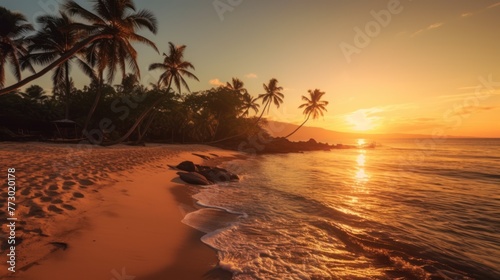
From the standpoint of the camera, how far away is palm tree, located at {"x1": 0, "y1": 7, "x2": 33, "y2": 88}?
20281 mm

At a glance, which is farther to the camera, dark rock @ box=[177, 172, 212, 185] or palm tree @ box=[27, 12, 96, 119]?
palm tree @ box=[27, 12, 96, 119]

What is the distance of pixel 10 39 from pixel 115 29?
51.6 feet

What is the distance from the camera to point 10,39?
839 inches

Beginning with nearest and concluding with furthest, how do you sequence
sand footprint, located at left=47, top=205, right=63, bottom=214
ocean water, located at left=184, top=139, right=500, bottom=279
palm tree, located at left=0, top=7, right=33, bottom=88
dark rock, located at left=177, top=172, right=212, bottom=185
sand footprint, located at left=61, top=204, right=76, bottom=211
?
ocean water, located at left=184, top=139, right=500, bottom=279 < sand footprint, located at left=47, top=205, right=63, bottom=214 < sand footprint, located at left=61, top=204, right=76, bottom=211 < dark rock, located at left=177, top=172, right=212, bottom=185 < palm tree, located at left=0, top=7, right=33, bottom=88

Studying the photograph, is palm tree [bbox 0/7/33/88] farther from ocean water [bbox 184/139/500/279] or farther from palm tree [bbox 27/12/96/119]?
ocean water [bbox 184/139/500/279]

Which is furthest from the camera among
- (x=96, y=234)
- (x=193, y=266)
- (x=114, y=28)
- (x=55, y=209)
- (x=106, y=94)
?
(x=106, y=94)

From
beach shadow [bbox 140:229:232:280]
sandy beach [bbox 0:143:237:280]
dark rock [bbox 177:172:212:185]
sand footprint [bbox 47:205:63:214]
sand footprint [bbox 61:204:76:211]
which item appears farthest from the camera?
dark rock [bbox 177:172:212:185]

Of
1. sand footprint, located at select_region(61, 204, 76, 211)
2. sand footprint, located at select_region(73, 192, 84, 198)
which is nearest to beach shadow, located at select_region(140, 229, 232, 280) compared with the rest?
sand footprint, located at select_region(61, 204, 76, 211)

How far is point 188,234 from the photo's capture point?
15.5ft

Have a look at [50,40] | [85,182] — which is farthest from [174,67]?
[85,182]

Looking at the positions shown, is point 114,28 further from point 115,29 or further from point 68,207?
point 68,207

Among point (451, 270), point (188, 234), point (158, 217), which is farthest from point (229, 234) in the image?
point (451, 270)

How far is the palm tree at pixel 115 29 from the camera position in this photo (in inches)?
581

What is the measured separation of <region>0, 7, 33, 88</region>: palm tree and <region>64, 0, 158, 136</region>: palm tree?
989 cm
